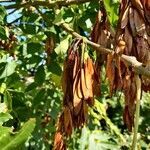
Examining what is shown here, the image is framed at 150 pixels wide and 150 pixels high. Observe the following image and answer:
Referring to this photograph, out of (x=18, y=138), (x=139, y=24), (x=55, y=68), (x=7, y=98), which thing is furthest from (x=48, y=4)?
(x=18, y=138)

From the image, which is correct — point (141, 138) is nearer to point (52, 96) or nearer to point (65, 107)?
point (52, 96)

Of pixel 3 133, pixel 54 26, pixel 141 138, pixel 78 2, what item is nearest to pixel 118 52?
pixel 3 133

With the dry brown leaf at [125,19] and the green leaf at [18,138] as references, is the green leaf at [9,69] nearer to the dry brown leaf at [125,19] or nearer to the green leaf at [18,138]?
the dry brown leaf at [125,19]

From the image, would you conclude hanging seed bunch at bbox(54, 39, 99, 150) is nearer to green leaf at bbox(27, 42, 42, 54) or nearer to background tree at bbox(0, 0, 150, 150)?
background tree at bbox(0, 0, 150, 150)

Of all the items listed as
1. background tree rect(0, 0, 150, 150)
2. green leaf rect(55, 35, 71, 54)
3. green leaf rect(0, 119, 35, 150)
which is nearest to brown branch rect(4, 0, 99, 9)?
background tree rect(0, 0, 150, 150)

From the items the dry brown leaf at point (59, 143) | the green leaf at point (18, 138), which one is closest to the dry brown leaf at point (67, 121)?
the dry brown leaf at point (59, 143)

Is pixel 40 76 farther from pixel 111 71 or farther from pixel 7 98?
pixel 111 71
